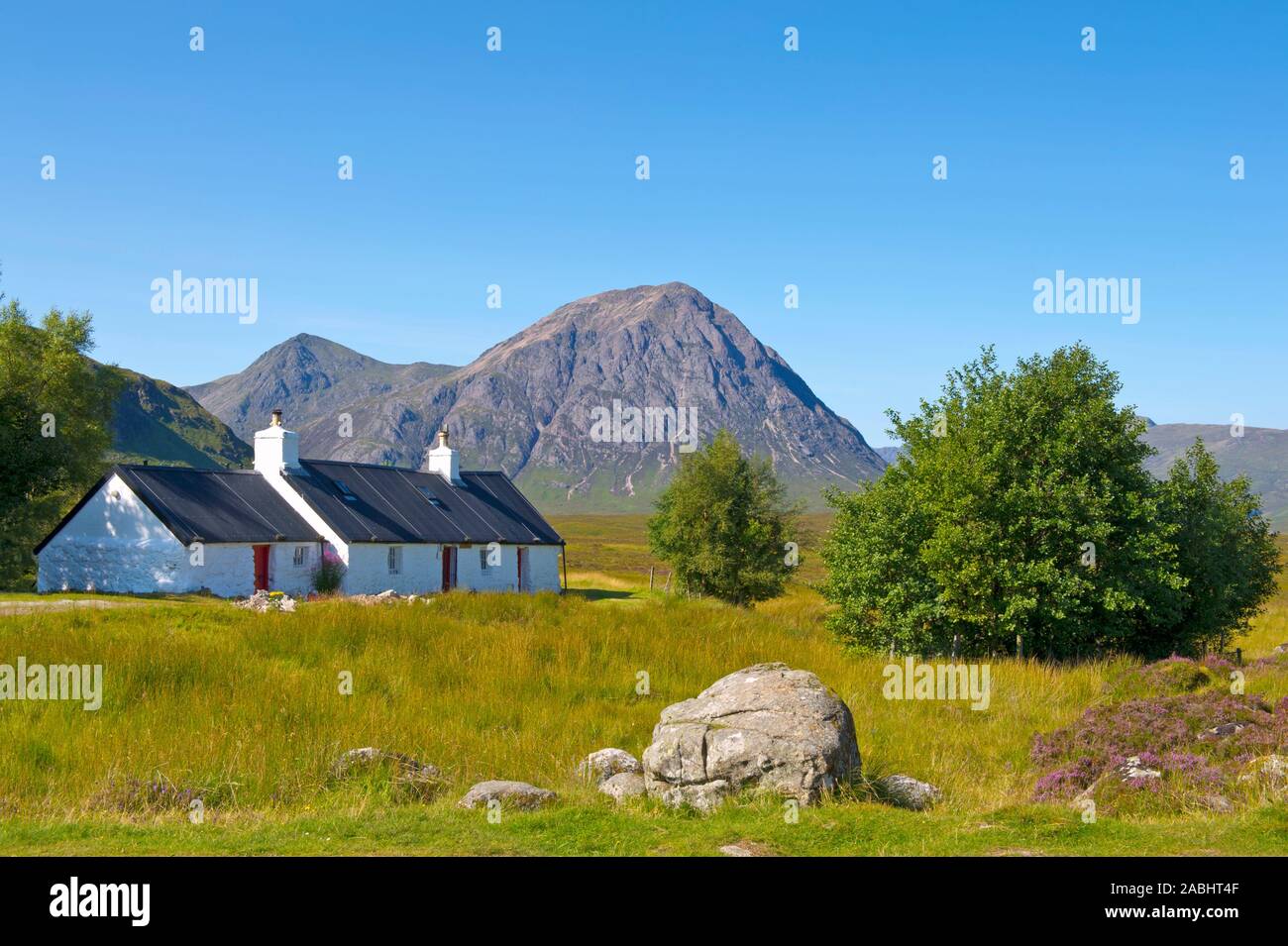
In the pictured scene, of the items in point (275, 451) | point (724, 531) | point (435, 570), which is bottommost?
point (435, 570)

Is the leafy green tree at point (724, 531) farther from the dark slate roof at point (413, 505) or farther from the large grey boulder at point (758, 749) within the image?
the large grey boulder at point (758, 749)

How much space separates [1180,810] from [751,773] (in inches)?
188

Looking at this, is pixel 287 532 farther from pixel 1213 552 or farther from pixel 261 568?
pixel 1213 552

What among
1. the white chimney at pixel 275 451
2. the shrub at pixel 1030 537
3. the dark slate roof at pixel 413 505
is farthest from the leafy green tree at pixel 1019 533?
the white chimney at pixel 275 451

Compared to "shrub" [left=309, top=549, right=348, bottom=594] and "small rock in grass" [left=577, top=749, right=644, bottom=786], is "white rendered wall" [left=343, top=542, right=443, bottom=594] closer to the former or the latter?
"shrub" [left=309, top=549, right=348, bottom=594]

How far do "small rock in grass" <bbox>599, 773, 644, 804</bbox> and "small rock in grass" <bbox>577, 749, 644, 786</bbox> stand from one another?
1.05 ft

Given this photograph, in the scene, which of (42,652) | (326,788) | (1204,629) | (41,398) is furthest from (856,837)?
(41,398)

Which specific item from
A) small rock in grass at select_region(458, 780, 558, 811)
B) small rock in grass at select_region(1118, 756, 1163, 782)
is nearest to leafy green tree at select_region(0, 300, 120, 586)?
small rock in grass at select_region(458, 780, 558, 811)

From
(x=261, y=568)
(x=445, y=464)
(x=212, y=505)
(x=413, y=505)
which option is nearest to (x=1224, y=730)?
(x=261, y=568)

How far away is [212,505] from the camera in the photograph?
144 ft

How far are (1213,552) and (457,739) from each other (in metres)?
24.6

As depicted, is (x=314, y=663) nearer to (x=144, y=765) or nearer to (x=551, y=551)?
(x=144, y=765)

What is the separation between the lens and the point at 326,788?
11.9 metres

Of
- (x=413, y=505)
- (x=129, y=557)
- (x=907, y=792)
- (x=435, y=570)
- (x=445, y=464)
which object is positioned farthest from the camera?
(x=445, y=464)
